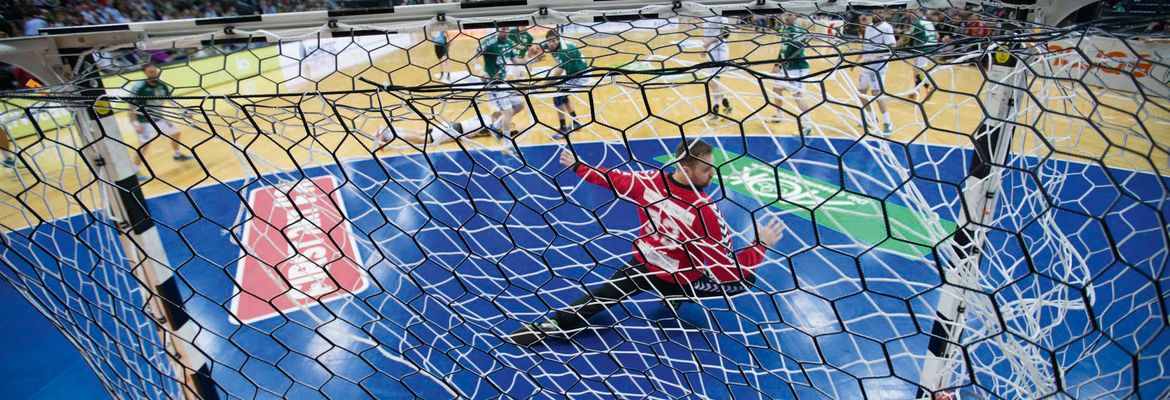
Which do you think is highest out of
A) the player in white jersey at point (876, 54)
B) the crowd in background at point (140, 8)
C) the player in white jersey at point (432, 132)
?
the player in white jersey at point (876, 54)

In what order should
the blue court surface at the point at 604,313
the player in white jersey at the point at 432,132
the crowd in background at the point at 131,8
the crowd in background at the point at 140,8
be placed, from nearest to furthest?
the player in white jersey at the point at 432,132 < the blue court surface at the point at 604,313 < the crowd in background at the point at 131,8 < the crowd in background at the point at 140,8

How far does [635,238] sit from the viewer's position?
3.97 ft

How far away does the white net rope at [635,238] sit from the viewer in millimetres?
849

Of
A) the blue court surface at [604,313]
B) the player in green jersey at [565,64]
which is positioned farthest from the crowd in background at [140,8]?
the player in green jersey at [565,64]

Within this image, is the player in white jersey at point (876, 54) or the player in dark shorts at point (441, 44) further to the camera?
the player in dark shorts at point (441, 44)

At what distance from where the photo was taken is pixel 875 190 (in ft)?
9.87

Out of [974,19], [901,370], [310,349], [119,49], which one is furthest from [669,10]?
[310,349]

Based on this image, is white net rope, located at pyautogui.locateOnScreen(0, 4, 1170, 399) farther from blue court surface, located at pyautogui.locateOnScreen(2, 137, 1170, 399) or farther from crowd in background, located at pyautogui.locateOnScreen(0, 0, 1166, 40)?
crowd in background, located at pyautogui.locateOnScreen(0, 0, 1166, 40)

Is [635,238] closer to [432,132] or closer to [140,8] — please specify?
[432,132]

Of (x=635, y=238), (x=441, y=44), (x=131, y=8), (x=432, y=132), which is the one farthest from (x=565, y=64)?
(x=131, y=8)

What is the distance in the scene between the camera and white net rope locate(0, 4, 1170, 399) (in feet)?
2.79

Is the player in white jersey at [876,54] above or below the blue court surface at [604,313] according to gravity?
above

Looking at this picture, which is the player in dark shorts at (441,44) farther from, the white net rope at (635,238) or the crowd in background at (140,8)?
the crowd in background at (140,8)

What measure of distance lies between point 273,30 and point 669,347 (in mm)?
1458
